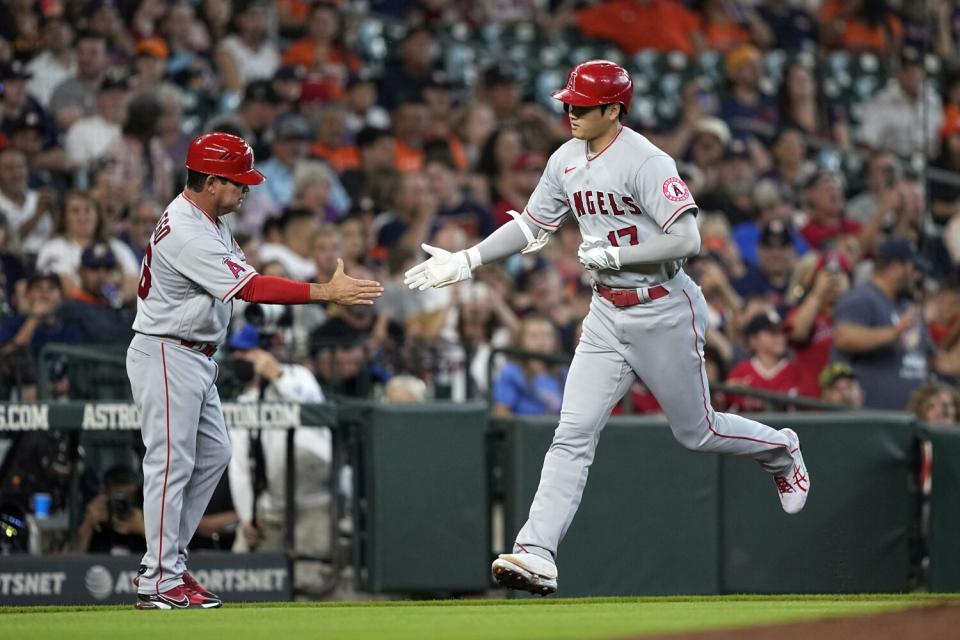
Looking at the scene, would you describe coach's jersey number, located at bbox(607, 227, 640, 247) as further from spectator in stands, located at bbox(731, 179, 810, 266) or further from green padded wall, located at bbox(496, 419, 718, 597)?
spectator in stands, located at bbox(731, 179, 810, 266)

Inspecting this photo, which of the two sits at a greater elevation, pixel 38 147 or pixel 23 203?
pixel 38 147

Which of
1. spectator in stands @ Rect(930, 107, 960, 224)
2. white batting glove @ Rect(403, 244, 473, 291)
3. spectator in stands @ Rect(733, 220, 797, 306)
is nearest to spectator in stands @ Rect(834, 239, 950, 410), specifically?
spectator in stands @ Rect(733, 220, 797, 306)

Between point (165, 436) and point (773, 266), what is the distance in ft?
20.2

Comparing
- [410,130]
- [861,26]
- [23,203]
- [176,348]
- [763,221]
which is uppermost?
[861,26]

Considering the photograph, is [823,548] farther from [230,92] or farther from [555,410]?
[230,92]

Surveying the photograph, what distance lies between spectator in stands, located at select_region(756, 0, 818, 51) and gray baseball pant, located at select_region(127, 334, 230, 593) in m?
11.2

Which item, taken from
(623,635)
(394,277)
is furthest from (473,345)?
(623,635)

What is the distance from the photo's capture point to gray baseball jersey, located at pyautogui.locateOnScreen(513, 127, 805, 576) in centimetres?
587

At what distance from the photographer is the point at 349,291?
5.87 metres

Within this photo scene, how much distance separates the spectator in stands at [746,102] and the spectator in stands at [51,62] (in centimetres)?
594

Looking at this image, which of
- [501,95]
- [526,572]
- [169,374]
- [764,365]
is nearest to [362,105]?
[501,95]

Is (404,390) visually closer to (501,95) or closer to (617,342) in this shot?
(617,342)

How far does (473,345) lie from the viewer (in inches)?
365

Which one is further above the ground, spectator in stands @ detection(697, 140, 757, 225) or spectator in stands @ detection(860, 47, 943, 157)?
spectator in stands @ detection(860, 47, 943, 157)
